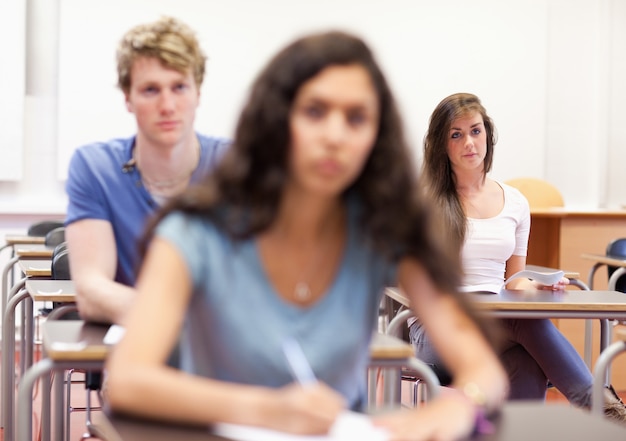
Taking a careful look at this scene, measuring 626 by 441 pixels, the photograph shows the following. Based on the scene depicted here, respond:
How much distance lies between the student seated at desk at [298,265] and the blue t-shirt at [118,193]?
2.48 ft

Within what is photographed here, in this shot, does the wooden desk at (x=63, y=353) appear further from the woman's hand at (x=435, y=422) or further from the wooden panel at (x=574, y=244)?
the wooden panel at (x=574, y=244)

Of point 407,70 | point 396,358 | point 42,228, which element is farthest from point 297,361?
point 407,70

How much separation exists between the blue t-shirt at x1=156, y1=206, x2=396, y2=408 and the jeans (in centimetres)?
173

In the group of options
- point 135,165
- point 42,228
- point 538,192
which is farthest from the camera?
point 538,192

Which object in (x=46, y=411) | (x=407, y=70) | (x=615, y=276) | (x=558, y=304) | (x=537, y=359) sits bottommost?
(x=46, y=411)

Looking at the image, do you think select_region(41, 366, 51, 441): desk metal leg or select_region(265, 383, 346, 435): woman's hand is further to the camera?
select_region(41, 366, 51, 441): desk metal leg

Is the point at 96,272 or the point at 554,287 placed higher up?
the point at 96,272

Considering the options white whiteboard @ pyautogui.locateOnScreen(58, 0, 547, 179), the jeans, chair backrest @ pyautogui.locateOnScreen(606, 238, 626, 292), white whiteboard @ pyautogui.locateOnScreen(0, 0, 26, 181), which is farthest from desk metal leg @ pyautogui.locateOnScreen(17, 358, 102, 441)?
white whiteboard @ pyautogui.locateOnScreen(58, 0, 547, 179)

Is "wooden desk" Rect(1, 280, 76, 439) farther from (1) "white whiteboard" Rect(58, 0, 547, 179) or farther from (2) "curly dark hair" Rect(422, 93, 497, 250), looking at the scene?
(1) "white whiteboard" Rect(58, 0, 547, 179)

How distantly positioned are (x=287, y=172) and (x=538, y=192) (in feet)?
16.5

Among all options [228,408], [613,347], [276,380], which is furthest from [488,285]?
[228,408]

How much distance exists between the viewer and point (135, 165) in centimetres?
217

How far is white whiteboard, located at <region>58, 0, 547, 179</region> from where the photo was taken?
672 cm

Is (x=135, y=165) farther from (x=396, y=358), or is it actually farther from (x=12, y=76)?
(x=12, y=76)
